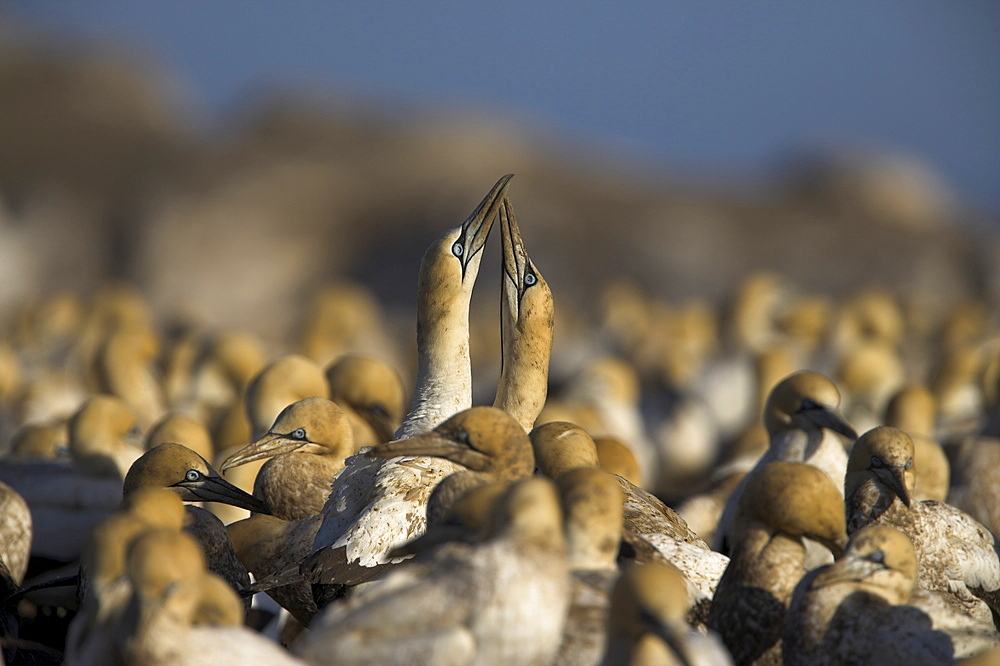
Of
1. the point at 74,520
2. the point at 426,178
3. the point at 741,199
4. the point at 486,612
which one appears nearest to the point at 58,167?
the point at 426,178

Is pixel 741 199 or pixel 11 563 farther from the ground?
pixel 741 199

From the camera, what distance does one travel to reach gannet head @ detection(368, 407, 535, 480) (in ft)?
18.5

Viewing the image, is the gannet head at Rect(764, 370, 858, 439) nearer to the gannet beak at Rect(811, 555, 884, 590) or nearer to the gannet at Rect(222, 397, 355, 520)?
the gannet at Rect(222, 397, 355, 520)

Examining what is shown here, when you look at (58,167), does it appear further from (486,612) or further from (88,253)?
(486,612)

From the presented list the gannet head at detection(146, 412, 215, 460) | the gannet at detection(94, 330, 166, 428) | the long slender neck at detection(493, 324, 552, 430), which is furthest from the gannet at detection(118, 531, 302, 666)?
the gannet at detection(94, 330, 166, 428)

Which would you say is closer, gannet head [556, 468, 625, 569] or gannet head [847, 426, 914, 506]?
gannet head [556, 468, 625, 569]

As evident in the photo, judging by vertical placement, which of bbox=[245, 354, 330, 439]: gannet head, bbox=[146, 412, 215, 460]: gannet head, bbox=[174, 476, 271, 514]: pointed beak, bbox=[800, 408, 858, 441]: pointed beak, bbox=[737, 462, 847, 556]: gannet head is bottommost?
bbox=[146, 412, 215, 460]: gannet head

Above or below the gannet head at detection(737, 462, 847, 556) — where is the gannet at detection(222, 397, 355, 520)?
below

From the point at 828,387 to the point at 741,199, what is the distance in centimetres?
3182

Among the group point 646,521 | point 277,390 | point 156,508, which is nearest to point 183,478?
point 156,508

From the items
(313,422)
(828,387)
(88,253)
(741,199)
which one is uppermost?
(741,199)

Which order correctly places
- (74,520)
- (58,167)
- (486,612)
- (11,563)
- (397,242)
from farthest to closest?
(58,167) → (397,242) → (74,520) → (11,563) → (486,612)

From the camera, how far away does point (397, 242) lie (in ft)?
110

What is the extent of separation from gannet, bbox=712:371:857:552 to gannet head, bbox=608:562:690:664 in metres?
4.20
